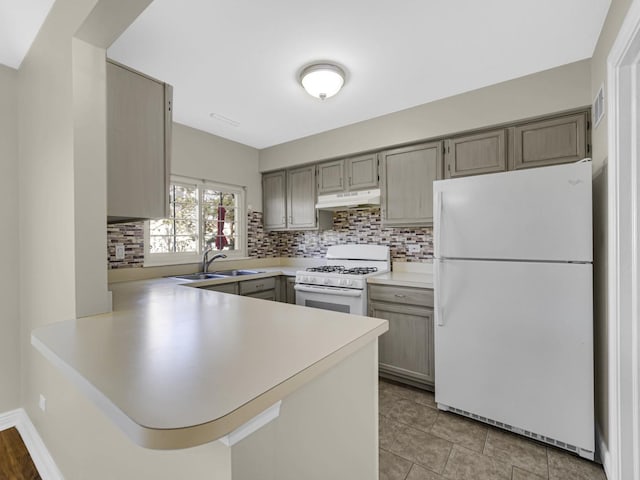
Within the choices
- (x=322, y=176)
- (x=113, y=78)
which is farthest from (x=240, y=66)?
(x=322, y=176)

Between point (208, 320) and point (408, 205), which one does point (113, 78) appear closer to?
point (208, 320)

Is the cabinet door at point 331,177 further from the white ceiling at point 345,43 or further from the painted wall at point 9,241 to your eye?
the painted wall at point 9,241

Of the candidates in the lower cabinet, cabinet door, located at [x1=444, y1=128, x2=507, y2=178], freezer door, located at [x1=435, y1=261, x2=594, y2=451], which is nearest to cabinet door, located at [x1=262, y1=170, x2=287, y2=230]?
the lower cabinet

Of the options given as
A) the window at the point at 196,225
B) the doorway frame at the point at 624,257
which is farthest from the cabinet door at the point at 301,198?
the doorway frame at the point at 624,257

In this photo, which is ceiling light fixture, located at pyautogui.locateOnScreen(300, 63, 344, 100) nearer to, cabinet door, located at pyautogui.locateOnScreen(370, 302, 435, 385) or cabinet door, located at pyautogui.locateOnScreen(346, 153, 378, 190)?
cabinet door, located at pyautogui.locateOnScreen(346, 153, 378, 190)

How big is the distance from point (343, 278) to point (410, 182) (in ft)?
3.61

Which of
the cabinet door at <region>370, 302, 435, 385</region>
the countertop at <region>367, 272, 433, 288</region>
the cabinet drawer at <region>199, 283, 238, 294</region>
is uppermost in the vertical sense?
the countertop at <region>367, 272, 433, 288</region>

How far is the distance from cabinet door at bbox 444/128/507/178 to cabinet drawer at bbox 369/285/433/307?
1047mm

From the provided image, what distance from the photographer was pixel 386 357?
2721 mm

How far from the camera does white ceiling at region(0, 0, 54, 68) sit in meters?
1.45

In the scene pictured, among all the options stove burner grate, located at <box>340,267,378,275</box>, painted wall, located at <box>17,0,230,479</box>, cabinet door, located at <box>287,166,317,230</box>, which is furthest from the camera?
cabinet door, located at <box>287,166,317,230</box>

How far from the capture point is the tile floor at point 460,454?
165cm

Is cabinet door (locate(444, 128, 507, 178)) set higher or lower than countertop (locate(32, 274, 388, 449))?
higher

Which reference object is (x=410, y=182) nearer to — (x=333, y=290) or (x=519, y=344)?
(x=333, y=290)
